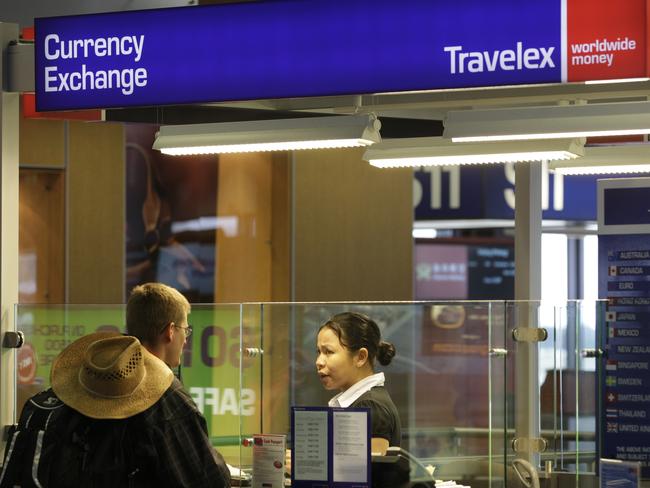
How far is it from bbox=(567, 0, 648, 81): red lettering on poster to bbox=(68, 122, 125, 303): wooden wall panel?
6.35 m

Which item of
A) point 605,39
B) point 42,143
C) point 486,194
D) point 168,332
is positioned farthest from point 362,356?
point 486,194

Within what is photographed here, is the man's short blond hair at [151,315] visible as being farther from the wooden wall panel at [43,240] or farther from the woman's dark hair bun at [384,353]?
the wooden wall panel at [43,240]

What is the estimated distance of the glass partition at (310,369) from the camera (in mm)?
5270

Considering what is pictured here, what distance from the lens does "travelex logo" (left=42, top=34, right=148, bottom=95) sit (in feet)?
16.3

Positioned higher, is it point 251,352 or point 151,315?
point 151,315

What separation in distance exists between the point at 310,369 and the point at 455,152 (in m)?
1.25

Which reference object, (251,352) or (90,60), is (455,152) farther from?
(90,60)

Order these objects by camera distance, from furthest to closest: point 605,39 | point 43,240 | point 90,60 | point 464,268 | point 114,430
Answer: point 464,268, point 43,240, point 90,60, point 605,39, point 114,430

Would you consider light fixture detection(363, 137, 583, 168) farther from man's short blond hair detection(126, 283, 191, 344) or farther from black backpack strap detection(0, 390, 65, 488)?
black backpack strap detection(0, 390, 65, 488)

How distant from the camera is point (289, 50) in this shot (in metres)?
4.73

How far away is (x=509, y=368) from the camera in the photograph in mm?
5273

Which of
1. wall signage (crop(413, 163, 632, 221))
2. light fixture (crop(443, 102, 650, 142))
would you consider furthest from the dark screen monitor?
light fixture (crop(443, 102, 650, 142))

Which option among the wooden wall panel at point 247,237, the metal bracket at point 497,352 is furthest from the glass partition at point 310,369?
the wooden wall panel at point 247,237

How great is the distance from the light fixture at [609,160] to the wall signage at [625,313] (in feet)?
4.02
